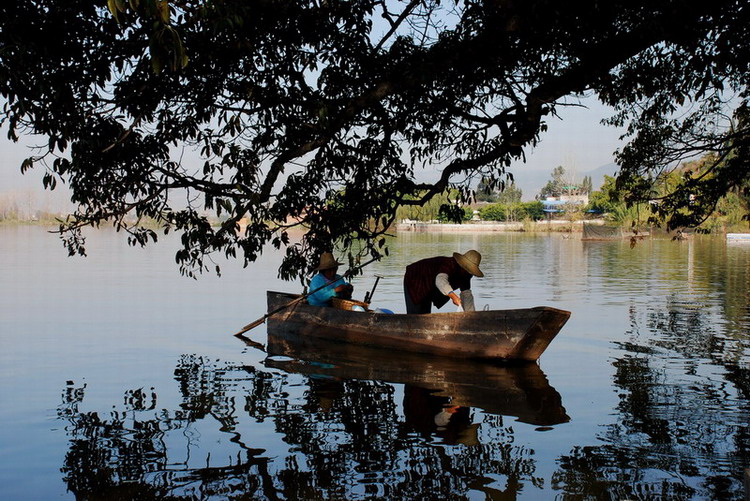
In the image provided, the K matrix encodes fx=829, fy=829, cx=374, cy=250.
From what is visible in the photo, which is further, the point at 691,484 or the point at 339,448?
the point at 339,448

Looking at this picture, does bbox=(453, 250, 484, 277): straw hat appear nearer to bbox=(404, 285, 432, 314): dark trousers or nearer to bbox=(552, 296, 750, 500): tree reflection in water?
bbox=(404, 285, 432, 314): dark trousers

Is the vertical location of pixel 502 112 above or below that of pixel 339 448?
above

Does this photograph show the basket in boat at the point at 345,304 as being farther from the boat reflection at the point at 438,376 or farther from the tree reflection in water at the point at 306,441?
the tree reflection in water at the point at 306,441

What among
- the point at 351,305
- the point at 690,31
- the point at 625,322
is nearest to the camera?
the point at 690,31

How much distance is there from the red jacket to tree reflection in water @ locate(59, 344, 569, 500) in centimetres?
122

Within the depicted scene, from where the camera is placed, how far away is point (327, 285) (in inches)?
507

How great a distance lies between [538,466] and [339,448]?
161 cm

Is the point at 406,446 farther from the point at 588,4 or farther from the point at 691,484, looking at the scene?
the point at 588,4

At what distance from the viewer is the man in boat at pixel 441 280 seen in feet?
34.3

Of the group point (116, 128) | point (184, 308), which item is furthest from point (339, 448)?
point (184, 308)

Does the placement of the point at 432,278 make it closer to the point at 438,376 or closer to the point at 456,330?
the point at 456,330

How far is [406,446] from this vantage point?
6828mm

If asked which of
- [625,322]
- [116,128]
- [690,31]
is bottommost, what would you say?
[625,322]

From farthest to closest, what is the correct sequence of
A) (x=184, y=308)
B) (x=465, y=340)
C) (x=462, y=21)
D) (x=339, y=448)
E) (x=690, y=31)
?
1. (x=184, y=308)
2. (x=465, y=340)
3. (x=462, y=21)
4. (x=690, y=31)
5. (x=339, y=448)
